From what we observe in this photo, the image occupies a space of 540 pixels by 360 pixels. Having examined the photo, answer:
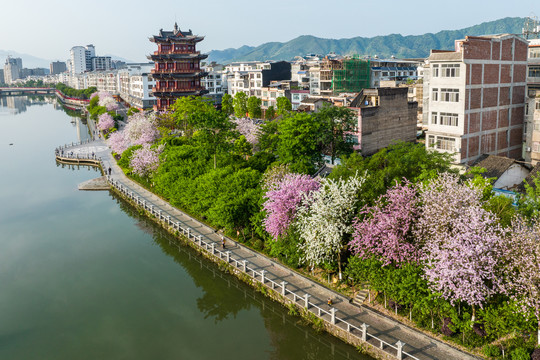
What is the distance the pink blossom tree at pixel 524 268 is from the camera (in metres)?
20.0

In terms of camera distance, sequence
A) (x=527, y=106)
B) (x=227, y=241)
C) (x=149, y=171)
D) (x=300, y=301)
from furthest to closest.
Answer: (x=149, y=171) < (x=527, y=106) < (x=227, y=241) < (x=300, y=301)

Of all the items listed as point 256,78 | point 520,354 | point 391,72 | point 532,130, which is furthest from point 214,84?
point 520,354

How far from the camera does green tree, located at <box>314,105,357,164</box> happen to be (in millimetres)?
50781

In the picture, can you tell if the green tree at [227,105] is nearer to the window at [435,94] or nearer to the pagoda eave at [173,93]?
the pagoda eave at [173,93]

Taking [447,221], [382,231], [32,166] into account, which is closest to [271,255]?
[382,231]

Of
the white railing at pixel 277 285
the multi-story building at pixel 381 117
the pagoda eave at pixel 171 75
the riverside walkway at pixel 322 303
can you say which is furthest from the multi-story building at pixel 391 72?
the riverside walkway at pixel 322 303

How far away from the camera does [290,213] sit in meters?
32.4

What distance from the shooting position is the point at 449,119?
46375 mm

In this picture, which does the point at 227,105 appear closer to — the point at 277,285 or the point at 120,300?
the point at 120,300

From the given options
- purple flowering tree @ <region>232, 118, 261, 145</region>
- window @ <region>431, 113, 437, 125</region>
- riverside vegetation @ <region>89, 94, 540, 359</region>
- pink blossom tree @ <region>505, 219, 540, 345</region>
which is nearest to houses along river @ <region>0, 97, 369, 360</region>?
riverside vegetation @ <region>89, 94, 540, 359</region>

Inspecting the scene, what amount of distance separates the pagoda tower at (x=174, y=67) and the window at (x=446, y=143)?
6053 centimetres

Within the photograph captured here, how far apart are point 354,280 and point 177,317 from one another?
484 inches

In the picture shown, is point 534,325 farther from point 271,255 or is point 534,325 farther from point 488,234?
point 271,255

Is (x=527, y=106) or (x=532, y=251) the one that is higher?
(x=527, y=106)
